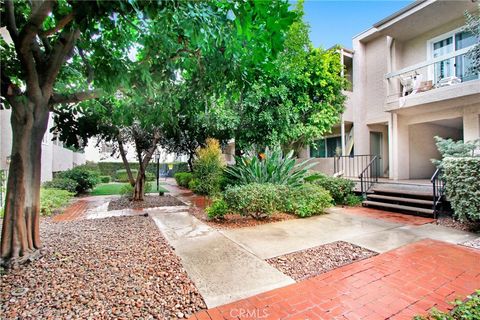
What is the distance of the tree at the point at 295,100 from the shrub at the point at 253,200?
3134 mm

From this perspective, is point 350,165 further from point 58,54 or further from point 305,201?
point 58,54

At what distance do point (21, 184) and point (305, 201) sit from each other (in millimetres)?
5998

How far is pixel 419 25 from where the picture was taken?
902 centimetres

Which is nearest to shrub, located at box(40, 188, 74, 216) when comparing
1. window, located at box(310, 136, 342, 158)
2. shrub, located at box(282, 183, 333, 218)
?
shrub, located at box(282, 183, 333, 218)

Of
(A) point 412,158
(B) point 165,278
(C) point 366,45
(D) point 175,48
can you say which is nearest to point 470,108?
(A) point 412,158

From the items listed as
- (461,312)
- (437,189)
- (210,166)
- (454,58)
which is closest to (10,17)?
(461,312)

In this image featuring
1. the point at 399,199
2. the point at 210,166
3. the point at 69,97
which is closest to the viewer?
the point at 69,97

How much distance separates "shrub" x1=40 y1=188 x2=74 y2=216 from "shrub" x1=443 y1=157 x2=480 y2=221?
10.5 metres

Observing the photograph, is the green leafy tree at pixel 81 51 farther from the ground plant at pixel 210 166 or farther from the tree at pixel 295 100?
the ground plant at pixel 210 166

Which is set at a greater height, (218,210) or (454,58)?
(454,58)

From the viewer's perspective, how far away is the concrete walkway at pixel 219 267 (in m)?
2.82

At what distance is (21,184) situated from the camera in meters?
3.31

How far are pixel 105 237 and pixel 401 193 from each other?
8.24 m

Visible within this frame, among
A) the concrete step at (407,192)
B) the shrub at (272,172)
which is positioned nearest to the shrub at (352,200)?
the concrete step at (407,192)
